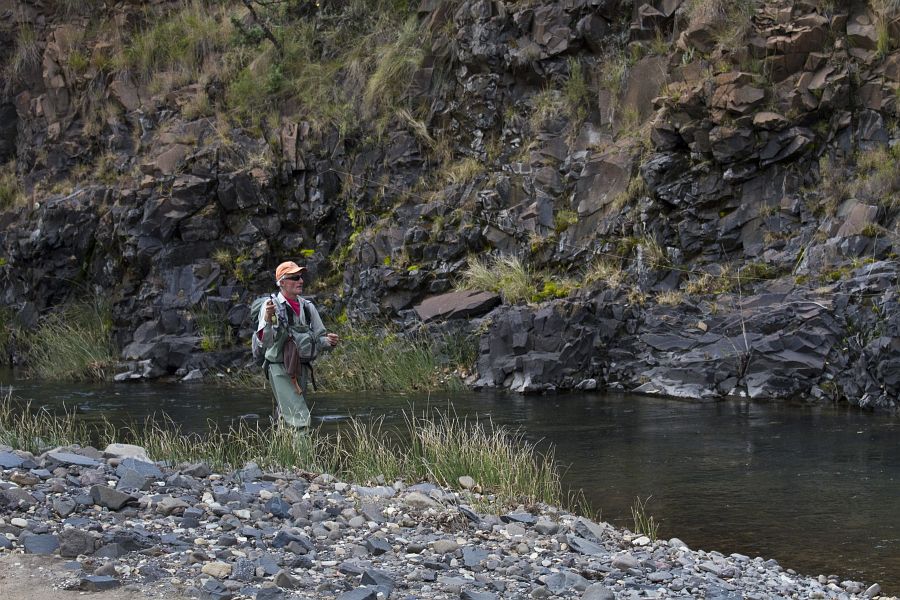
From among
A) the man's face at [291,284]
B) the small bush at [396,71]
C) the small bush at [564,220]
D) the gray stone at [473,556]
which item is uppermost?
the small bush at [396,71]

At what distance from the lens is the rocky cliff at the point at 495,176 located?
1575cm

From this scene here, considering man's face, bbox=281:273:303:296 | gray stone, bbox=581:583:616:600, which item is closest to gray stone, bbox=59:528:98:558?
gray stone, bbox=581:583:616:600

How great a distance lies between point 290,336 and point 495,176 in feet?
37.6

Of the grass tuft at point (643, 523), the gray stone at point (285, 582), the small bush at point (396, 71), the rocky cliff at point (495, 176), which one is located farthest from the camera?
the small bush at point (396, 71)

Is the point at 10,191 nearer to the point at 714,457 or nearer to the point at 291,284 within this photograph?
the point at 291,284

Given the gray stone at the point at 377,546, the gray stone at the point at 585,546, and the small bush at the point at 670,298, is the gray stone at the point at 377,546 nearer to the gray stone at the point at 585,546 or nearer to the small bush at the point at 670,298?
the gray stone at the point at 585,546

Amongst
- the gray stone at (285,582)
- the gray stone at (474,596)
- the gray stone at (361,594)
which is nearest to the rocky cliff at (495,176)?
the gray stone at (474,596)

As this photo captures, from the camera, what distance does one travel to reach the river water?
288 inches

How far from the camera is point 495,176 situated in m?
20.3

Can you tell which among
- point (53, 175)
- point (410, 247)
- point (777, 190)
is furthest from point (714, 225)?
point (53, 175)

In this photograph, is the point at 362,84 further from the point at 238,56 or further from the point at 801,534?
the point at 801,534

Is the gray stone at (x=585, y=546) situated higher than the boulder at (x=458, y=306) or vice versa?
the boulder at (x=458, y=306)

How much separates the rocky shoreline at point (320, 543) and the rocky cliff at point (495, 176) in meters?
8.06

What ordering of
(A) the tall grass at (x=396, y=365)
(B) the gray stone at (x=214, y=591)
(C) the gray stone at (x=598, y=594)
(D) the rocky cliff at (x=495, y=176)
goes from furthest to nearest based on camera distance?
1. (A) the tall grass at (x=396, y=365)
2. (D) the rocky cliff at (x=495, y=176)
3. (C) the gray stone at (x=598, y=594)
4. (B) the gray stone at (x=214, y=591)
